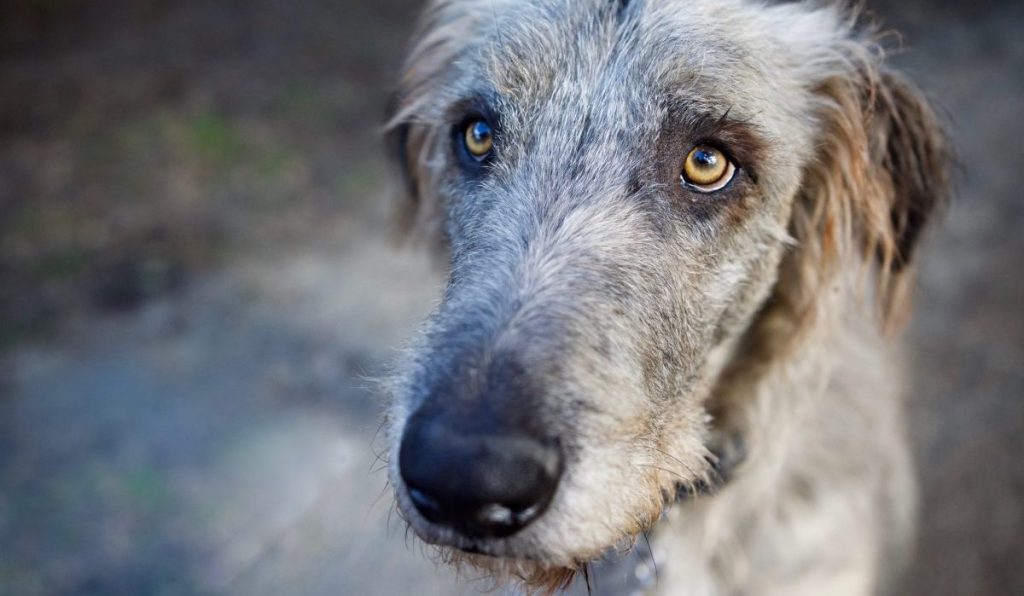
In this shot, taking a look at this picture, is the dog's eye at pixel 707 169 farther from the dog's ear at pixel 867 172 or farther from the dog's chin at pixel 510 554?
the dog's chin at pixel 510 554

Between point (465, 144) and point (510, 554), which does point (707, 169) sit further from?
point (510, 554)

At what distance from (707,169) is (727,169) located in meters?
0.06

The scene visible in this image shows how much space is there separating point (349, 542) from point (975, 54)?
5946mm

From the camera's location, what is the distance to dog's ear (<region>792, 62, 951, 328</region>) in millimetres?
2736

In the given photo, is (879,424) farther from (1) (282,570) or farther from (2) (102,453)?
(2) (102,453)

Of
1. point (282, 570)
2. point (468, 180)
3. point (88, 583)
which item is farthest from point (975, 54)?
point (88, 583)

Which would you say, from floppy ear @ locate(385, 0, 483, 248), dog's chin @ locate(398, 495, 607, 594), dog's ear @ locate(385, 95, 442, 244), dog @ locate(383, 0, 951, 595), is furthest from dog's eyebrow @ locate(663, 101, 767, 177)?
dog's chin @ locate(398, 495, 607, 594)

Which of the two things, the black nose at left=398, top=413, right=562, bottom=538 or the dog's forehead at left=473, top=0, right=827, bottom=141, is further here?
the dog's forehead at left=473, top=0, right=827, bottom=141

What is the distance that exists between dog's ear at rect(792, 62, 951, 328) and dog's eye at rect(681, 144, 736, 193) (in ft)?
1.49

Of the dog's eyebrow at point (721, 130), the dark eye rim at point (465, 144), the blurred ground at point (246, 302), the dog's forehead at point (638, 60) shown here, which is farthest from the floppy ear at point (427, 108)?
the dog's eyebrow at point (721, 130)

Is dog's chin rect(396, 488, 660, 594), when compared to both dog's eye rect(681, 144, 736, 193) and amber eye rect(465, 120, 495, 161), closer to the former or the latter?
dog's eye rect(681, 144, 736, 193)

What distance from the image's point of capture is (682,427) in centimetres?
246

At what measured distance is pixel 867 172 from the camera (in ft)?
9.07

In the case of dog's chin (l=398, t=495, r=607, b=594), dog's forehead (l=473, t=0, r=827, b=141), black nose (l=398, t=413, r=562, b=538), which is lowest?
dog's chin (l=398, t=495, r=607, b=594)
